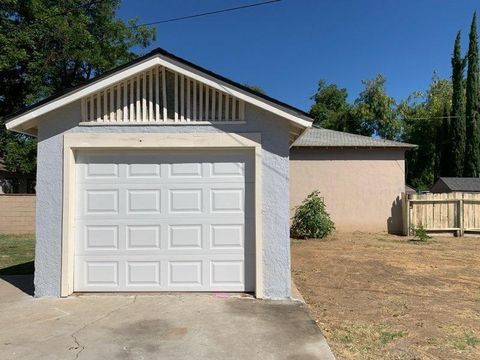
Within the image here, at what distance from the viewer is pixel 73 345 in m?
4.96

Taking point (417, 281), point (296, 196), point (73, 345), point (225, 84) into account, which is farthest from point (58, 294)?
point (296, 196)

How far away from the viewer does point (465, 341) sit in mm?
5379

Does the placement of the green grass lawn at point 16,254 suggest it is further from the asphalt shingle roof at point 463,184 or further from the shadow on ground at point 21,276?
the asphalt shingle roof at point 463,184

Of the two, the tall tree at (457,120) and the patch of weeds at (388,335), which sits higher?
the tall tree at (457,120)

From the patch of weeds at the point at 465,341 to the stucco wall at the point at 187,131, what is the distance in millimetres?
2445

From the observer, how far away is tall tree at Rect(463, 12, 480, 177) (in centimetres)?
3388

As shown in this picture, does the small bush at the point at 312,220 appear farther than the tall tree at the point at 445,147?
No

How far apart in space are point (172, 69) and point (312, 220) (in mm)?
10636

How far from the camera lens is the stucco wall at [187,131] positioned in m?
6.98

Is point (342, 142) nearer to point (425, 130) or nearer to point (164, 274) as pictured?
point (164, 274)

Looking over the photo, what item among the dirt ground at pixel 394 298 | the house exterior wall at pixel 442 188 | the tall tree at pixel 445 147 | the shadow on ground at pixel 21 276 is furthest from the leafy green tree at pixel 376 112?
the shadow on ground at pixel 21 276

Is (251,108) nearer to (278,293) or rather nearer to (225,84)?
(225,84)

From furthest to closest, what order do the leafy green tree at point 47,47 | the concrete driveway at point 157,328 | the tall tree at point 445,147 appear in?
the tall tree at point 445,147, the leafy green tree at point 47,47, the concrete driveway at point 157,328

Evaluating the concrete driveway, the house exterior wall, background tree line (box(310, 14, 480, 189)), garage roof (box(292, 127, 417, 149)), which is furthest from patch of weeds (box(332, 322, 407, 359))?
background tree line (box(310, 14, 480, 189))
